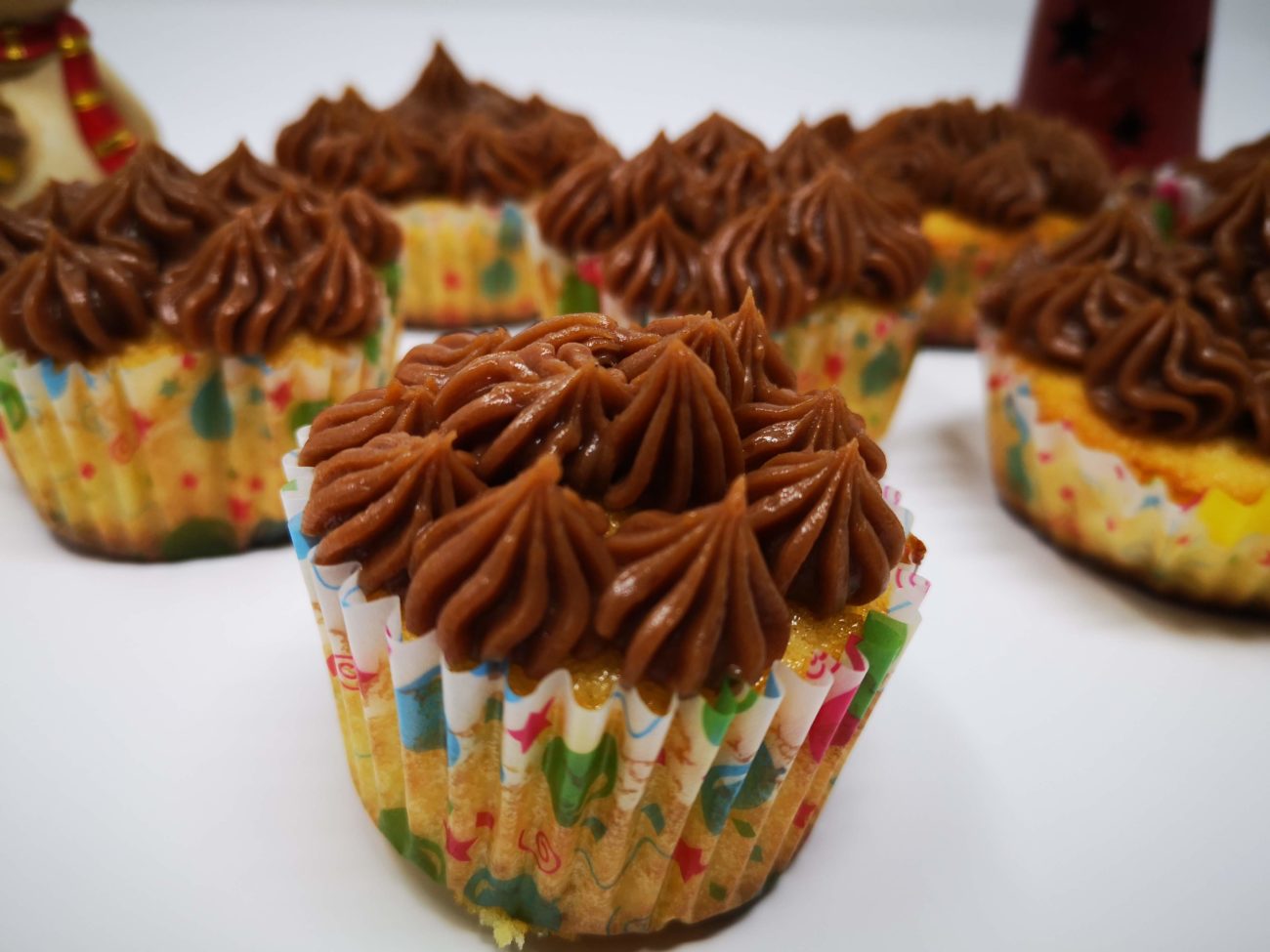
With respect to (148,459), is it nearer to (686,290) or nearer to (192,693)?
(192,693)

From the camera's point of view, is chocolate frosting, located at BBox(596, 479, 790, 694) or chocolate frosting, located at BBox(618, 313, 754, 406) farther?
chocolate frosting, located at BBox(618, 313, 754, 406)

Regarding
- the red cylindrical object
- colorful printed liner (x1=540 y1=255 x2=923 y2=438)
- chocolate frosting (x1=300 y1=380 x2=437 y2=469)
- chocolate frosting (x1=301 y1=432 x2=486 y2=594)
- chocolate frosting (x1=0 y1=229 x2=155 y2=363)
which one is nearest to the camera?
chocolate frosting (x1=301 y1=432 x2=486 y2=594)

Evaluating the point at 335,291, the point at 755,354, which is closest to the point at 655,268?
the point at 335,291

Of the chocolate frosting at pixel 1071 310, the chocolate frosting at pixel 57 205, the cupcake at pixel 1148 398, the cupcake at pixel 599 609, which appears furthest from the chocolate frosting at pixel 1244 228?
the chocolate frosting at pixel 57 205

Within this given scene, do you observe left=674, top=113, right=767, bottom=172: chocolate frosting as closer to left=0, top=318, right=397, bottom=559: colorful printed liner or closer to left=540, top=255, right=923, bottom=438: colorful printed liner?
left=540, top=255, right=923, bottom=438: colorful printed liner

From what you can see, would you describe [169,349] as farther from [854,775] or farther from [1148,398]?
[1148,398]

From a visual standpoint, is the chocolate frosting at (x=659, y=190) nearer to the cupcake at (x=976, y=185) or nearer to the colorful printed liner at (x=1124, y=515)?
the cupcake at (x=976, y=185)

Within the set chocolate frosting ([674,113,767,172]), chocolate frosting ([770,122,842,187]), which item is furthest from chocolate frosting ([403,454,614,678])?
chocolate frosting ([674,113,767,172])
